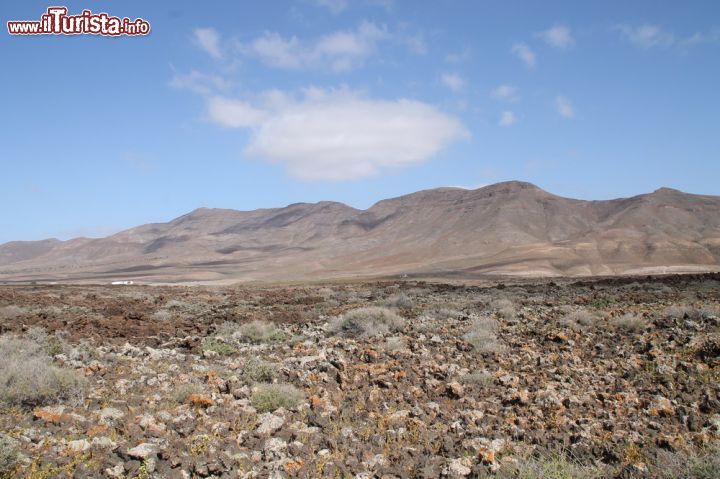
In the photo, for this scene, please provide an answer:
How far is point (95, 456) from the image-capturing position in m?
5.66

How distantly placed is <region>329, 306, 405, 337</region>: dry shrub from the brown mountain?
204 ft

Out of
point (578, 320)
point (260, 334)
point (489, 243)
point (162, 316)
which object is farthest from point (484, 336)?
point (489, 243)

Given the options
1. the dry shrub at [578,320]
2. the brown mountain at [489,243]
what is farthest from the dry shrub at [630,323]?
the brown mountain at [489,243]

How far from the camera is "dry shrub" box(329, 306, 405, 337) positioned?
13375mm

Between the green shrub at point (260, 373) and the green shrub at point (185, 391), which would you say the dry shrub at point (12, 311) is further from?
the green shrub at point (185, 391)

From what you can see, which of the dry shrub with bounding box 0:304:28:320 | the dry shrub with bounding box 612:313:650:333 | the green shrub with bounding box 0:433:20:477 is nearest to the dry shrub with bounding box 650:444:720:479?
the green shrub with bounding box 0:433:20:477

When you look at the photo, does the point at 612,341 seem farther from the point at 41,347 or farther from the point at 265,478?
the point at 41,347

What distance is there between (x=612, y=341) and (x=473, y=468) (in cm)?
680

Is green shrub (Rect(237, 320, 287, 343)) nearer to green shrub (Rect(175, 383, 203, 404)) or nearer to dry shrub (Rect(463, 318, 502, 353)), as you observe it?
dry shrub (Rect(463, 318, 502, 353))

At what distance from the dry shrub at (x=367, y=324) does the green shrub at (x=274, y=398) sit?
5476 mm

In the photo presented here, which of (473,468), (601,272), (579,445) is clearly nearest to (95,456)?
(473,468)

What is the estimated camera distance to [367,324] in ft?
44.5

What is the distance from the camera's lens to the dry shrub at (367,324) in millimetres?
13375

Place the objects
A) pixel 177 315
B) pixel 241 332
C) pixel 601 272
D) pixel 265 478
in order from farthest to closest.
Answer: pixel 601 272
pixel 177 315
pixel 241 332
pixel 265 478
